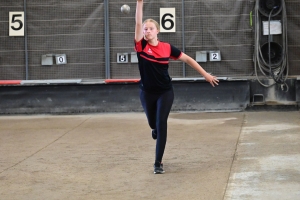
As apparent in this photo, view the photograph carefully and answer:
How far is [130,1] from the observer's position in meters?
13.1

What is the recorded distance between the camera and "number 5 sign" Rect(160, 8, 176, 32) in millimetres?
13016

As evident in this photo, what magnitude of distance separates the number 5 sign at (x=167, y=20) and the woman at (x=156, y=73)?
563 centimetres

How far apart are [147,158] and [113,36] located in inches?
207

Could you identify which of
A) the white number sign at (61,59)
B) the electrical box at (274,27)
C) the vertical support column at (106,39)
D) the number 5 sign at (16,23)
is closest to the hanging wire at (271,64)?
the electrical box at (274,27)

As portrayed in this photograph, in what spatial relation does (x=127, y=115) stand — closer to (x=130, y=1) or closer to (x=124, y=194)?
(x=130, y=1)

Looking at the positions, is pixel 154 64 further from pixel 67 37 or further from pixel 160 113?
pixel 67 37

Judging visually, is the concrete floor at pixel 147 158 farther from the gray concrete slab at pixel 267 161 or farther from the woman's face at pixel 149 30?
the woman's face at pixel 149 30

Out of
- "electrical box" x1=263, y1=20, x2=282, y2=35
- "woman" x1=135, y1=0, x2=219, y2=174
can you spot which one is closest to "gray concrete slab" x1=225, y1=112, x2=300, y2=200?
"woman" x1=135, y1=0, x2=219, y2=174

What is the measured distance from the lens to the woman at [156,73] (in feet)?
24.0

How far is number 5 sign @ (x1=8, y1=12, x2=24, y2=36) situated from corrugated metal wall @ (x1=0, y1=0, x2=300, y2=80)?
12 cm

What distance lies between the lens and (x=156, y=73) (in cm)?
736

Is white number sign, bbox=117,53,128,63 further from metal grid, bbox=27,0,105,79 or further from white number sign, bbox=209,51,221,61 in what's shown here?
white number sign, bbox=209,51,221,61

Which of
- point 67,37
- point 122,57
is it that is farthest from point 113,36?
point 67,37

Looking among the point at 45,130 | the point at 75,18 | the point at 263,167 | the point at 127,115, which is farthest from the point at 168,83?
the point at 75,18
